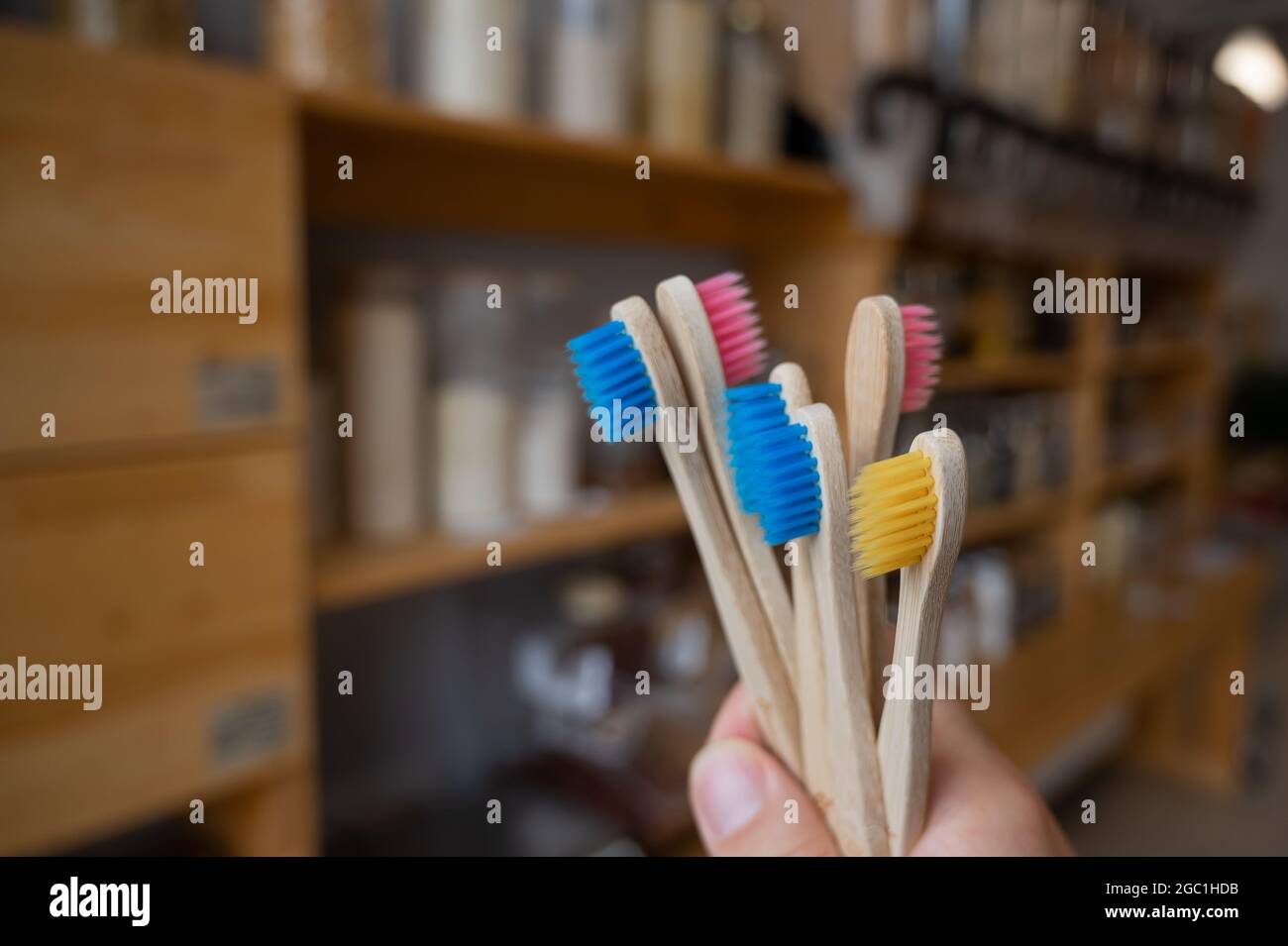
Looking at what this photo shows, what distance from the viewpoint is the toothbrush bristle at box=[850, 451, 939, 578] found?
0.49 ft

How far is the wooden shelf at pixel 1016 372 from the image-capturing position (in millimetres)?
980

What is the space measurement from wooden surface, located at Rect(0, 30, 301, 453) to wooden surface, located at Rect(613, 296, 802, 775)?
0.36 m

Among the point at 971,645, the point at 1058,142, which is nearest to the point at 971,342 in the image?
the point at 1058,142

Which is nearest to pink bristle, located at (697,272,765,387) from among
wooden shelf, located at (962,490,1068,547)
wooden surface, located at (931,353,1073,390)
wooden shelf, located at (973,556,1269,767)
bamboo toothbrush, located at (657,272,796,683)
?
bamboo toothbrush, located at (657,272,796,683)

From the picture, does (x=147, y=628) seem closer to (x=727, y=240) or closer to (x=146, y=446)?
(x=146, y=446)

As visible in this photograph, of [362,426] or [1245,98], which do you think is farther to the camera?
[1245,98]

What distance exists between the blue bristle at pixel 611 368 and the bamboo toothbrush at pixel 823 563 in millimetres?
19

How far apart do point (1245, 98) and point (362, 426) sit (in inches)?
44.2

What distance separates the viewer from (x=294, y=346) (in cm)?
51

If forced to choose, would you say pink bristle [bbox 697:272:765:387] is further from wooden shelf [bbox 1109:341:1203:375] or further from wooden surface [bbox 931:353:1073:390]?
wooden shelf [bbox 1109:341:1203:375]

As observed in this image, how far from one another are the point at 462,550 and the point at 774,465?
502mm

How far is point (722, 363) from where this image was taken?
18 cm

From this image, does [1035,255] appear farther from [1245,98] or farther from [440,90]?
[440,90]

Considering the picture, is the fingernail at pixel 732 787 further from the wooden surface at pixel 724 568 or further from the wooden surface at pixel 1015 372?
the wooden surface at pixel 1015 372
